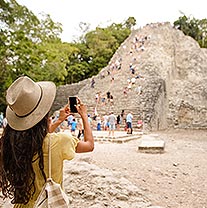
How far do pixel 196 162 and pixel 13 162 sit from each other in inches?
293

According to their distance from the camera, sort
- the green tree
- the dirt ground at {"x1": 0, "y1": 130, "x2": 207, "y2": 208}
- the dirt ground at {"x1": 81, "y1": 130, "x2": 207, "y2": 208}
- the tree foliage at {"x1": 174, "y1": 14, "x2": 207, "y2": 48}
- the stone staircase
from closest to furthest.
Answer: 1. the dirt ground at {"x1": 0, "y1": 130, "x2": 207, "y2": 208}
2. the dirt ground at {"x1": 81, "y1": 130, "x2": 207, "y2": 208}
3. the green tree
4. the stone staircase
5. the tree foliage at {"x1": 174, "y1": 14, "x2": 207, "y2": 48}

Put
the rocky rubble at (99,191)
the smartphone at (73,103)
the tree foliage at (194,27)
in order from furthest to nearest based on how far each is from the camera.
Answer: the tree foliage at (194,27) → the rocky rubble at (99,191) → the smartphone at (73,103)

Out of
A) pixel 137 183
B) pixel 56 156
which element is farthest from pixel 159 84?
pixel 56 156

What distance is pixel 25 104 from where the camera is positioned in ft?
5.91

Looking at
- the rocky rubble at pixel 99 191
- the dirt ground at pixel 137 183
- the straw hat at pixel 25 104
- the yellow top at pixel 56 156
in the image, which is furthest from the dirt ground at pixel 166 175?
the straw hat at pixel 25 104

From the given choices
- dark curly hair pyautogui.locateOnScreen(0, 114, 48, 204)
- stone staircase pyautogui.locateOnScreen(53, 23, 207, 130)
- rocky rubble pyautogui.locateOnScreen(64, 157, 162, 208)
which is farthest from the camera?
stone staircase pyautogui.locateOnScreen(53, 23, 207, 130)

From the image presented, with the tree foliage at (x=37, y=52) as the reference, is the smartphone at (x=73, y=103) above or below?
below

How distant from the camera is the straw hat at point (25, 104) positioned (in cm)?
179

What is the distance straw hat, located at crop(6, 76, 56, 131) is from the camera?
5.87 feet

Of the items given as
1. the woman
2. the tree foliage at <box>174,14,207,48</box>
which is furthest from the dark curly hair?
the tree foliage at <box>174,14,207,48</box>

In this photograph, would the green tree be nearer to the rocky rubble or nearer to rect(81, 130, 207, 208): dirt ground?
rect(81, 130, 207, 208): dirt ground

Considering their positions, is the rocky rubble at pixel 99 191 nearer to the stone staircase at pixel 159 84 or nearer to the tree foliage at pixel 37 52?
the tree foliage at pixel 37 52

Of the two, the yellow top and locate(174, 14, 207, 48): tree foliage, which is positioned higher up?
locate(174, 14, 207, 48): tree foliage

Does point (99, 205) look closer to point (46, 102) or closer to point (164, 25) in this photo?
point (46, 102)
